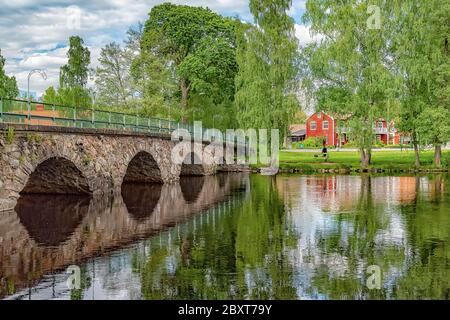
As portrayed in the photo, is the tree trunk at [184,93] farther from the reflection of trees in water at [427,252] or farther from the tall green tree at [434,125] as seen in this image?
the reflection of trees in water at [427,252]

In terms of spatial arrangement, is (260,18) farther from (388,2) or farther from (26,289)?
(26,289)

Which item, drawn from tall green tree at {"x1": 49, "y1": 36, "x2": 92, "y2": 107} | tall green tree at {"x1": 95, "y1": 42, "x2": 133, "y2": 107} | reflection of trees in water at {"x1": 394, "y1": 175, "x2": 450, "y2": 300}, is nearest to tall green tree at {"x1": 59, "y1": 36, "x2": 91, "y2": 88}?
tall green tree at {"x1": 49, "y1": 36, "x2": 92, "y2": 107}

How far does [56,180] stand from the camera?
89.8ft

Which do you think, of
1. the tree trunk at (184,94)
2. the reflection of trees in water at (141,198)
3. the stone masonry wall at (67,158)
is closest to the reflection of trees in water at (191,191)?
the reflection of trees in water at (141,198)

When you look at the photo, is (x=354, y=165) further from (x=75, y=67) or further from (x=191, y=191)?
(x=75, y=67)

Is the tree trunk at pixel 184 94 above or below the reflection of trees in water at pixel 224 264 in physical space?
above

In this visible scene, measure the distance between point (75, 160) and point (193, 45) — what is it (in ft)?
126

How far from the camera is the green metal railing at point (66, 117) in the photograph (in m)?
20.6

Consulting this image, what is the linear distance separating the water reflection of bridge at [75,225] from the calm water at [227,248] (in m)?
0.04

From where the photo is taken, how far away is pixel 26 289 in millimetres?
10508

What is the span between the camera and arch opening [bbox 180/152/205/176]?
46247 mm

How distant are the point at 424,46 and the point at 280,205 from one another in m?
30.5

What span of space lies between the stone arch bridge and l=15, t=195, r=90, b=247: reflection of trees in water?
3.10 feet
